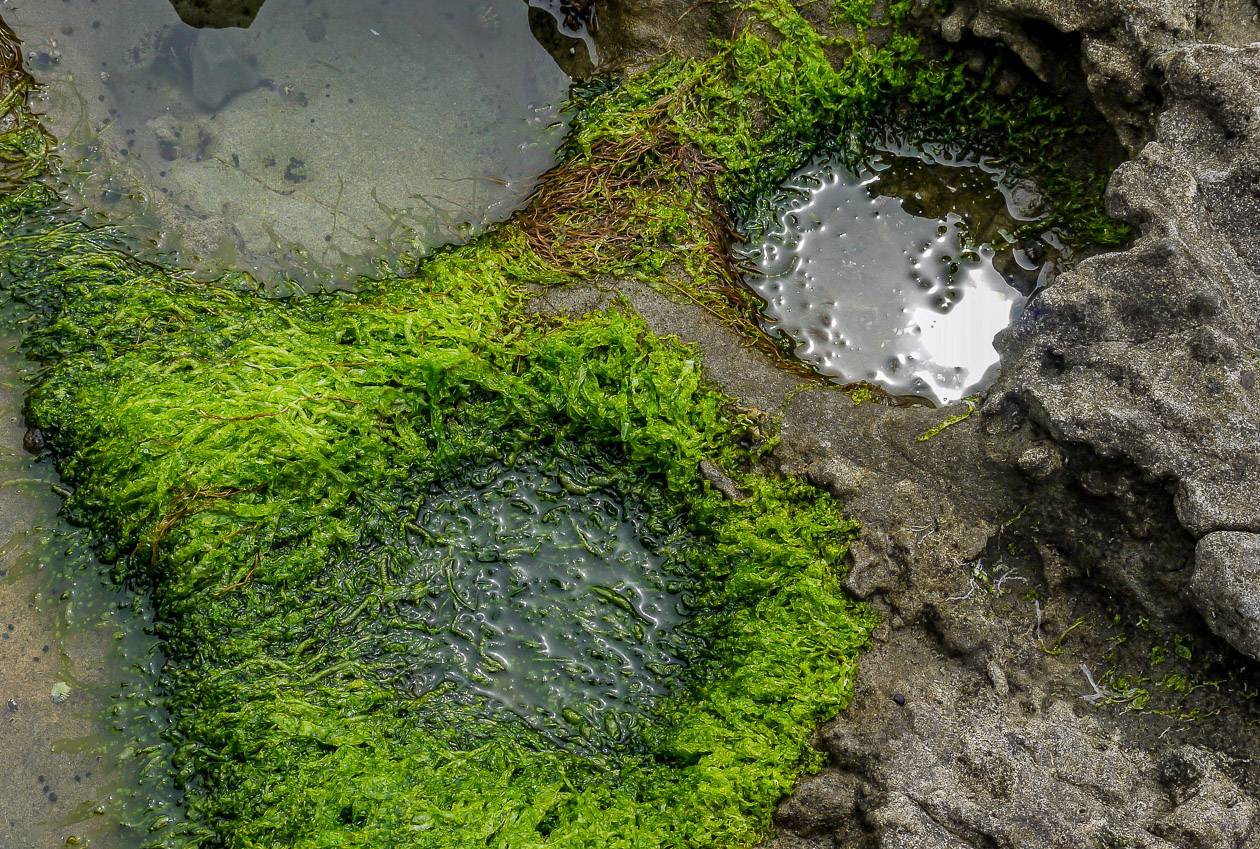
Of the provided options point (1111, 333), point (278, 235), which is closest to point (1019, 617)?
point (1111, 333)

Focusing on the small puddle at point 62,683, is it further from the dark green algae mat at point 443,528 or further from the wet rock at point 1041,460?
the wet rock at point 1041,460

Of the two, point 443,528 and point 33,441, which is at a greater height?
point 443,528

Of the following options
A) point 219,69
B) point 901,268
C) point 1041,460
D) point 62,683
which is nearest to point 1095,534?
point 1041,460

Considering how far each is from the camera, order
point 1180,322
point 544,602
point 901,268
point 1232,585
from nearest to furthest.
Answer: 1. point 1232,585
2. point 1180,322
3. point 544,602
4. point 901,268

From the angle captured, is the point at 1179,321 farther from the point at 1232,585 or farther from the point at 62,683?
the point at 62,683

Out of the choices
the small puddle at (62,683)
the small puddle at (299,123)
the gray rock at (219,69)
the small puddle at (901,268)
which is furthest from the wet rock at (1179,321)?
the gray rock at (219,69)

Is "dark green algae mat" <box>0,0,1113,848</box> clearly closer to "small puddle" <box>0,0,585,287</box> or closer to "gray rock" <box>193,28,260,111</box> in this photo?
"small puddle" <box>0,0,585,287</box>

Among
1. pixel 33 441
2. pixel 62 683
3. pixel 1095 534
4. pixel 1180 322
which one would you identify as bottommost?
pixel 62 683
